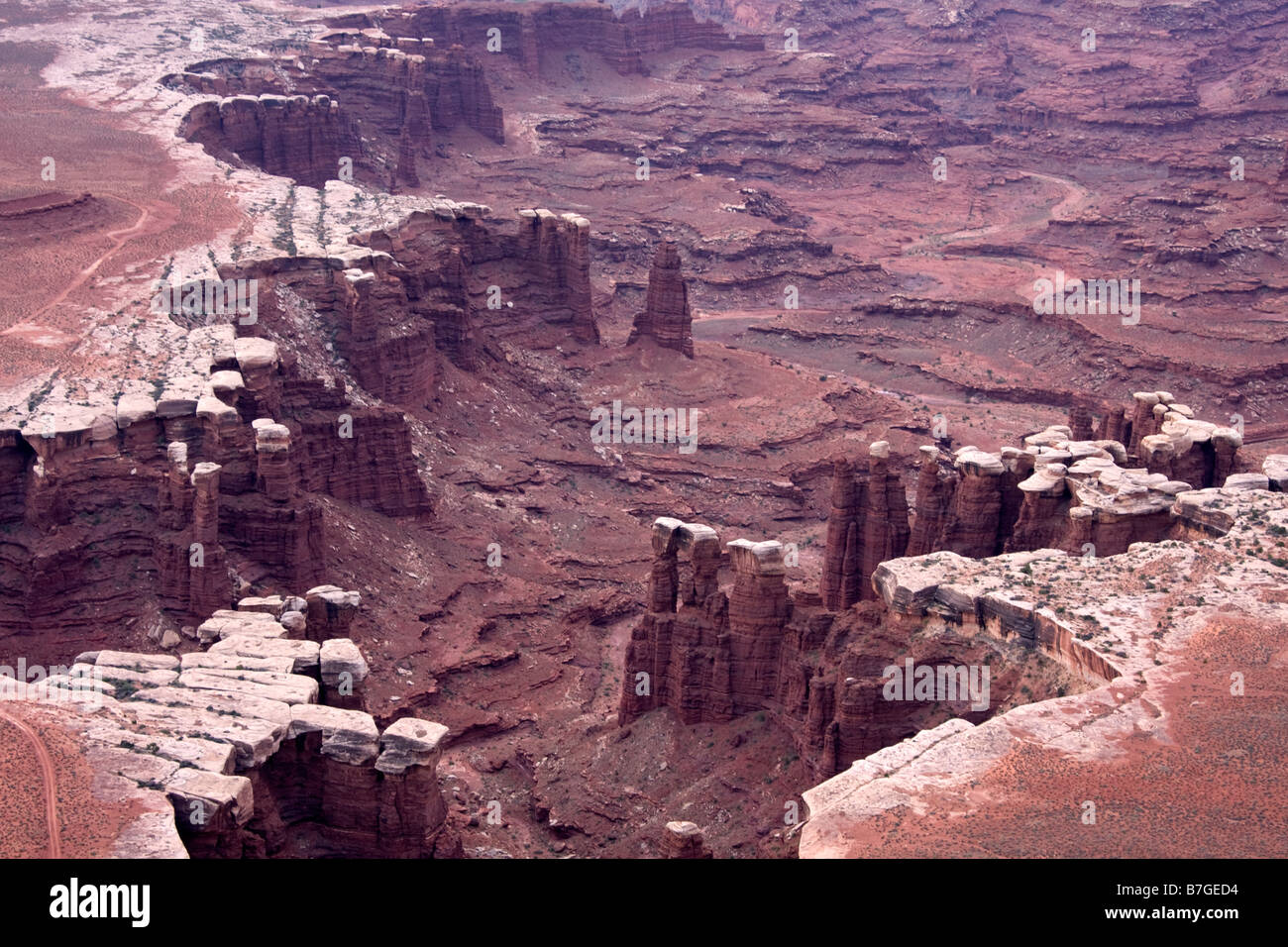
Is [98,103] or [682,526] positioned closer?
[682,526]

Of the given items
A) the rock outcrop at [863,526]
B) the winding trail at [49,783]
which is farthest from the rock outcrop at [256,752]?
the rock outcrop at [863,526]

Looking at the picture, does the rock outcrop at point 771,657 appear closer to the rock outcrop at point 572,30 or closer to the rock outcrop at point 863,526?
the rock outcrop at point 863,526

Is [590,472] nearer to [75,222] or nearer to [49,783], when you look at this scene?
[75,222]

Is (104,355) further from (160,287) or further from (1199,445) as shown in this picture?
(1199,445)

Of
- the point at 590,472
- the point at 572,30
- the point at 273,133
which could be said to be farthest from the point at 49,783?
the point at 572,30

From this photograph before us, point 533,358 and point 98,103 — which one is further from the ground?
point 98,103

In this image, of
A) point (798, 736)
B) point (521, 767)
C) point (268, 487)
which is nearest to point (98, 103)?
point (268, 487)

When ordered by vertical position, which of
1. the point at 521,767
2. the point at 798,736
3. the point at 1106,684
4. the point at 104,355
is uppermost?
the point at 104,355
